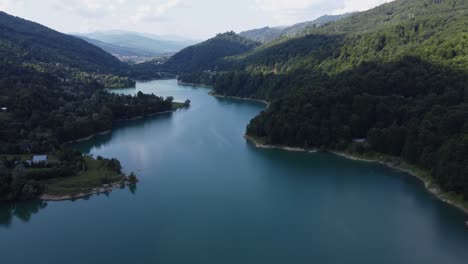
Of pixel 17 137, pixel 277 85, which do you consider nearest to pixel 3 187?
pixel 17 137

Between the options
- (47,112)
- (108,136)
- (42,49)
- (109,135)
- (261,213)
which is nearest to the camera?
(261,213)

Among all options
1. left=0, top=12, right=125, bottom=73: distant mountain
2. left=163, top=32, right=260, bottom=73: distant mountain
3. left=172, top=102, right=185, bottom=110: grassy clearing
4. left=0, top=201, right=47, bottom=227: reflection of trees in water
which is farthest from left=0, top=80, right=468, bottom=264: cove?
left=163, top=32, right=260, bottom=73: distant mountain

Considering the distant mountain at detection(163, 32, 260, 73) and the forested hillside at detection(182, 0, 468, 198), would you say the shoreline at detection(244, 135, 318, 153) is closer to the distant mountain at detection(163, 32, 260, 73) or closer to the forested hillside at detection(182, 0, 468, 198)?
the forested hillside at detection(182, 0, 468, 198)

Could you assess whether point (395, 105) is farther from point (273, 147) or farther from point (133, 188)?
point (133, 188)

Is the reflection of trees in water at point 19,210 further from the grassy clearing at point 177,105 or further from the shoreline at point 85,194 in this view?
the grassy clearing at point 177,105

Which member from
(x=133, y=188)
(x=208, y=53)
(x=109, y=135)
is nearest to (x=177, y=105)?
(x=109, y=135)

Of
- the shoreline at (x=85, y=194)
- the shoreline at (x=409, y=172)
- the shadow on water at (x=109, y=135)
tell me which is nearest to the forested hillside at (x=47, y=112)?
the shoreline at (x=85, y=194)
